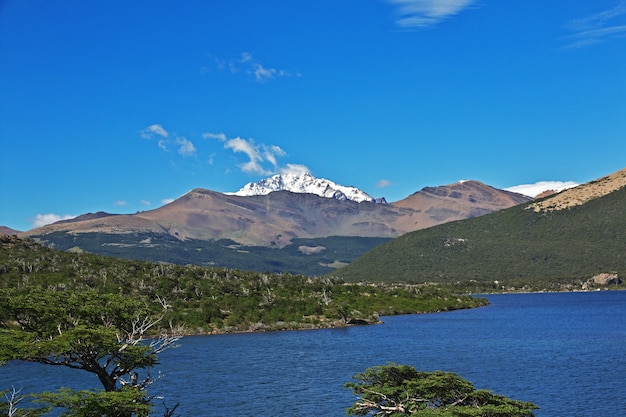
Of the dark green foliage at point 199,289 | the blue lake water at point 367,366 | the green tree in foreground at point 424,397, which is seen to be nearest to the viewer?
the green tree in foreground at point 424,397

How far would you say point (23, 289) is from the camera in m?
118

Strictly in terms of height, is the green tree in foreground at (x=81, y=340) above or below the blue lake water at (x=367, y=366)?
above

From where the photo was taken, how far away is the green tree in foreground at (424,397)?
134 ft

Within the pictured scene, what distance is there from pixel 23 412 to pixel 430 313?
536 ft

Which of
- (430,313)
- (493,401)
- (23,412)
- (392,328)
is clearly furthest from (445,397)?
(430,313)

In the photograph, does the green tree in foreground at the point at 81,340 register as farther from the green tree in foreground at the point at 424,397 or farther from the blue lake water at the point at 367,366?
the blue lake water at the point at 367,366

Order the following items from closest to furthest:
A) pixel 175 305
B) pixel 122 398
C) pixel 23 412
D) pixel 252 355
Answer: pixel 122 398, pixel 23 412, pixel 252 355, pixel 175 305

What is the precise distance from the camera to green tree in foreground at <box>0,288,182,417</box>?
124 feet

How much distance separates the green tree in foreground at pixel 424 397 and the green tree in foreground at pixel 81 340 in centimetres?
1458

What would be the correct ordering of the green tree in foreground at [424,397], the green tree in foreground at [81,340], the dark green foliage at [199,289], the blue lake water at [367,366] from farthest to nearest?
the dark green foliage at [199,289] → the blue lake water at [367,366] → the green tree in foreground at [424,397] → the green tree in foreground at [81,340]

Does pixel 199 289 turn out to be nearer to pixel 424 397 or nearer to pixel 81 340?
pixel 81 340

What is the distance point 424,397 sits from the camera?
42.2 meters

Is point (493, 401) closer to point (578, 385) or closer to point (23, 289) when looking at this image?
point (578, 385)

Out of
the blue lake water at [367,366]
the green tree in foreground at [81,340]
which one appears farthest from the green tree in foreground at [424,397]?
the blue lake water at [367,366]
